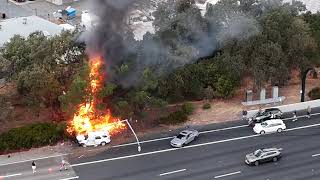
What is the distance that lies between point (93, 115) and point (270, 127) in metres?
16.3

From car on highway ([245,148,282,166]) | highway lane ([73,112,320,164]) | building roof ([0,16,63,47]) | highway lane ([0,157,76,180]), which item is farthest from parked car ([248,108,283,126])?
building roof ([0,16,63,47])

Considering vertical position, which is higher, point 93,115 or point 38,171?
point 93,115

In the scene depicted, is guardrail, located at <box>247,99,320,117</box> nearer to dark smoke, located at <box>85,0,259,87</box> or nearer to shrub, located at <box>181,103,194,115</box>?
shrub, located at <box>181,103,194,115</box>

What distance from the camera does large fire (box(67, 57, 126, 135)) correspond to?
5304cm

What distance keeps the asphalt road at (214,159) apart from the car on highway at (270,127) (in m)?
0.56

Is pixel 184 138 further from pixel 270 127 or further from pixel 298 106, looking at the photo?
pixel 298 106

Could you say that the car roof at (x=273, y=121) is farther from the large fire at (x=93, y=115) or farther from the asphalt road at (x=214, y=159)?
the large fire at (x=93, y=115)

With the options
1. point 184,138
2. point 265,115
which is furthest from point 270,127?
point 184,138

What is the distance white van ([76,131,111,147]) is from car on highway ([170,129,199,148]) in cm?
604

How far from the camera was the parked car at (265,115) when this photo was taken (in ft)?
→ 188

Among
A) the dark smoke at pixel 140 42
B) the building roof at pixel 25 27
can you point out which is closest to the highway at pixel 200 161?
the dark smoke at pixel 140 42

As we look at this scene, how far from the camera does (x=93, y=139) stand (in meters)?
53.1

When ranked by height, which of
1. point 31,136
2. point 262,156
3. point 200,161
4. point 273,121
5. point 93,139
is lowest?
point 200,161

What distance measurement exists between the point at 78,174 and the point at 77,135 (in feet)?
18.4
